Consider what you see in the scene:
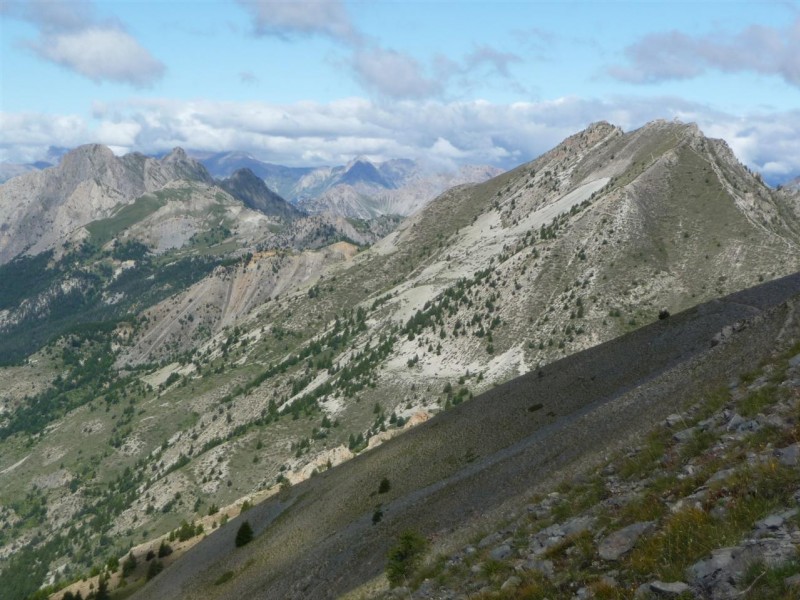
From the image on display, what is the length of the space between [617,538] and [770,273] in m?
137

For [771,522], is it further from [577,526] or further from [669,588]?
[577,526]

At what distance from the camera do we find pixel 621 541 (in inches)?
597

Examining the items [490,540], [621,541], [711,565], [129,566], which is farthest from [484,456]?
[129,566]

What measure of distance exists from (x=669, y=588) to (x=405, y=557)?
16612mm

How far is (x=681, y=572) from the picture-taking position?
39.7 ft

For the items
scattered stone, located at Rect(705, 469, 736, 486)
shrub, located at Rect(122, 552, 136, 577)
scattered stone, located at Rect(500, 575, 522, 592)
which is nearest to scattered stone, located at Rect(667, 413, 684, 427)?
scattered stone, located at Rect(705, 469, 736, 486)

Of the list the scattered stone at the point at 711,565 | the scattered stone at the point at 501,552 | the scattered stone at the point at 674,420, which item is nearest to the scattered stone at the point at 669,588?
the scattered stone at the point at 711,565

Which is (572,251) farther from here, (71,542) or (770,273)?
(71,542)

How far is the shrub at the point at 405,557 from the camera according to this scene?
82.5ft

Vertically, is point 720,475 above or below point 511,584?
above

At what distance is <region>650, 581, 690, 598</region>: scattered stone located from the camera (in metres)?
11.5

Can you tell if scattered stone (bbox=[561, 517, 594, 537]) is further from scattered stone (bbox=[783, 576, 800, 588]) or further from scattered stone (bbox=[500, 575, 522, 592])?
scattered stone (bbox=[783, 576, 800, 588])

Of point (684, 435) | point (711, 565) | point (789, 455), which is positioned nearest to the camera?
point (711, 565)

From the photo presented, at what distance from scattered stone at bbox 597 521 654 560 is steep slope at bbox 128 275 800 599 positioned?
1112 cm
